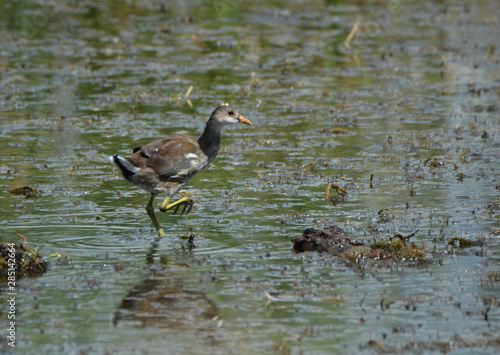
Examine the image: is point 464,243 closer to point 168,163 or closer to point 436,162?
point 168,163

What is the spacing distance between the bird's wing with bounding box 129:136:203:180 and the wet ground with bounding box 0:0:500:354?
610 mm

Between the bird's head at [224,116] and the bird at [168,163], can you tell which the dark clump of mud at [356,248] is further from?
the bird's head at [224,116]

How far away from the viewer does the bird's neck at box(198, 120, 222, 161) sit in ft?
32.4

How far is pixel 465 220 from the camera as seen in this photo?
31.1 feet

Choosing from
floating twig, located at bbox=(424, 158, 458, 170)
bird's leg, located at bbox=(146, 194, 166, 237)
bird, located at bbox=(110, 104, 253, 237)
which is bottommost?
bird's leg, located at bbox=(146, 194, 166, 237)

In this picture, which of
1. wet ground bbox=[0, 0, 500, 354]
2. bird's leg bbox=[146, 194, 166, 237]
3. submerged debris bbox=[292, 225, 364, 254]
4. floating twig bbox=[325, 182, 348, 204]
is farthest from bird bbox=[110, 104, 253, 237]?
submerged debris bbox=[292, 225, 364, 254]

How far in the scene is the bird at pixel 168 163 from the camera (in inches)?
368

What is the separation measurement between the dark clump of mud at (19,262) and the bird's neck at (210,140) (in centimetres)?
268

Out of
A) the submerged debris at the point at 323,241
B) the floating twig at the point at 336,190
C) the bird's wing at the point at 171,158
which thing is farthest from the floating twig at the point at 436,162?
the submerged debris at the point at 323,241

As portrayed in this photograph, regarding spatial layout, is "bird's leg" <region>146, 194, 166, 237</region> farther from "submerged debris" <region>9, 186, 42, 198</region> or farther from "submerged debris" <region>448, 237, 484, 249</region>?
"submerged debris" <region>448, 237, 484, 249</region>

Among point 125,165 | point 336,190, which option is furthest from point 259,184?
point 125,165

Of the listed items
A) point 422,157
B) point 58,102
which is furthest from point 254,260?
point 58,102

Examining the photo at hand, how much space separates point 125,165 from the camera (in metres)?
9.16

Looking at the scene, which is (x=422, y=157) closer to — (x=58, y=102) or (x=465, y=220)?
(x=465, y=220)
